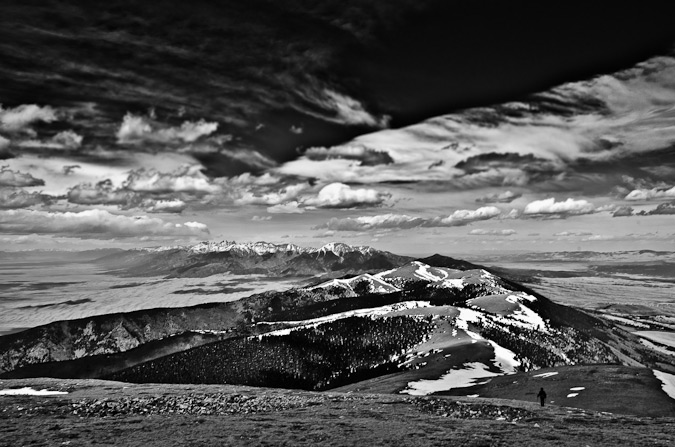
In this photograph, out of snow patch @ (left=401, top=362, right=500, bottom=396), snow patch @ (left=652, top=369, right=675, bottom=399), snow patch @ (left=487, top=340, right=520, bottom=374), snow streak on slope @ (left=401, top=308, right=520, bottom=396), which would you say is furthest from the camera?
snow patch @ (left=487, top=340, right=520, bottom=374)

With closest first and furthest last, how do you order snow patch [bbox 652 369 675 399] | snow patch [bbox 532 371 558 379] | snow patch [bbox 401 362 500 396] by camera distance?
snow patch [bbox 652 369 675 399], snow patch [bbox 532 371 558 379], snow patch [bbox 401 362 500 396]

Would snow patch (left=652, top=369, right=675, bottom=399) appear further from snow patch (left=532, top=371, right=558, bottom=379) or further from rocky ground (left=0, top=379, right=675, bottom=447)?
rocky ground (left=0, top=379, right=675, bottom=447)

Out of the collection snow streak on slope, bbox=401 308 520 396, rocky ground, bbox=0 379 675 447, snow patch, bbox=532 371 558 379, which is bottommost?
snow streak on slope, bbox=401 308 520 396

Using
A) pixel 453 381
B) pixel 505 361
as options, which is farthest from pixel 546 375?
pixel 505 361

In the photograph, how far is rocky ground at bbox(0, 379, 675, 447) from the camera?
1329 inches

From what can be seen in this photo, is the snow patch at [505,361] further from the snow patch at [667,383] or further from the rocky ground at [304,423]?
the rocky ground at [304,423]

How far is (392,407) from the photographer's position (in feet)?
169

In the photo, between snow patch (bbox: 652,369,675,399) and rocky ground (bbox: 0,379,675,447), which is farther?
snow patch (bbox: 652,369,675,399)

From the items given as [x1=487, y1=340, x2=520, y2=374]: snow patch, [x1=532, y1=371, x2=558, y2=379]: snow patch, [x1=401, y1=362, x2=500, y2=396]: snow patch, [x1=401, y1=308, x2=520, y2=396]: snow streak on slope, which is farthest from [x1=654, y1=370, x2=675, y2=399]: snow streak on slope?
[x1=487, y1=340, x2=520, y2=374]: snow patch

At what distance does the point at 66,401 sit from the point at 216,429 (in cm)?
3401

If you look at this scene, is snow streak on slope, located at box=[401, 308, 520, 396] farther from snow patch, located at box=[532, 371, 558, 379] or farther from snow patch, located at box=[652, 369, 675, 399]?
snow patch, located at box=[652, 369, 675, 399]

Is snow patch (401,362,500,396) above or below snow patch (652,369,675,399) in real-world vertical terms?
below

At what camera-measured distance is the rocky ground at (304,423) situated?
33.8 m

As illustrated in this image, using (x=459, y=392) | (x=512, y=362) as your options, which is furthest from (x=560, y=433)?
(x=512, y=362)
